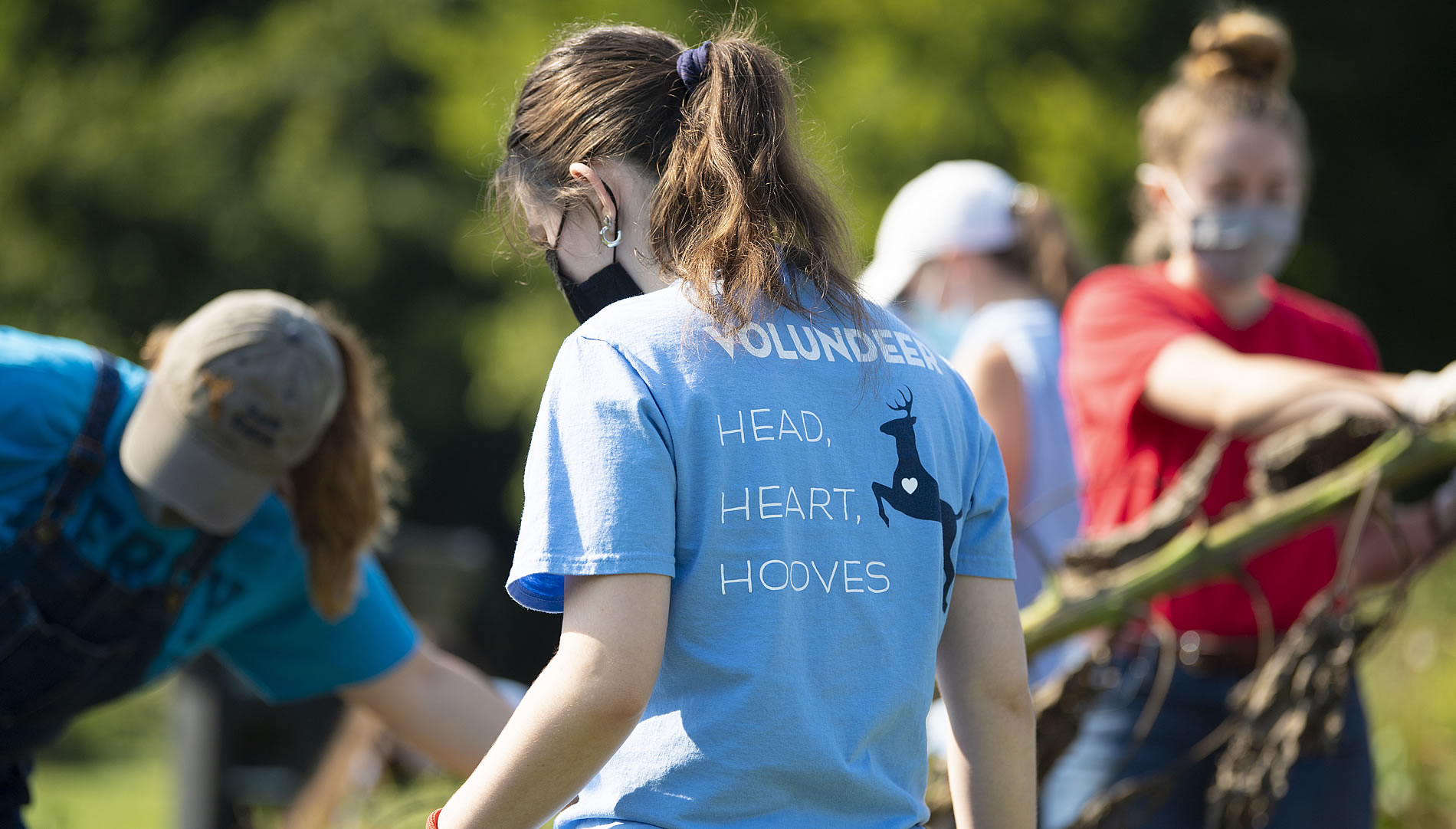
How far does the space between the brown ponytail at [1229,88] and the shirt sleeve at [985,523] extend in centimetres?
148

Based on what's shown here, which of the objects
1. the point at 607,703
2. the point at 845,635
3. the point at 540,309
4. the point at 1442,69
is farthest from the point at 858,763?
the point at 540,309

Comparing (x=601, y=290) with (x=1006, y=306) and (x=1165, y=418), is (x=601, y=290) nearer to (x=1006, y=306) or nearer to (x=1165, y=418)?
(x=1165, y=418)

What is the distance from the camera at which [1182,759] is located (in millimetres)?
2484

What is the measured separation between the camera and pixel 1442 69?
860cm

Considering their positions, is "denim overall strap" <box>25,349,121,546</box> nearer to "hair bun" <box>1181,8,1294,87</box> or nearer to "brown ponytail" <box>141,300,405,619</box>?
"brown ponytail" <box>141,300,405,619</box>

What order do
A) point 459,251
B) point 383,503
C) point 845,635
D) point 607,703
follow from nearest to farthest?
point 607,703, point 845,635, point 383,503, point 459,251

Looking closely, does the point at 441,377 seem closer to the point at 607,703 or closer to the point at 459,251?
the point at 459,251

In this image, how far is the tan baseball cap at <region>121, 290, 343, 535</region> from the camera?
228 centimetres

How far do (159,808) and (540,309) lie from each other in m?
4.67

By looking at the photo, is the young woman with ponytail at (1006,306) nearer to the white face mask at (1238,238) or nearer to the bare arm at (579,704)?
the white face mask at (1238,238)

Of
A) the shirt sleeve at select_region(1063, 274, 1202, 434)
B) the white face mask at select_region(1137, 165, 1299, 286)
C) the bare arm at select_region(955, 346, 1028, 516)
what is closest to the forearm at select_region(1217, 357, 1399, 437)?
the shirt sleeve at select_region(1063, 274, 1202, 434)

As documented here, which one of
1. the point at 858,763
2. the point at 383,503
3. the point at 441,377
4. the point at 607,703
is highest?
the point at 607,703

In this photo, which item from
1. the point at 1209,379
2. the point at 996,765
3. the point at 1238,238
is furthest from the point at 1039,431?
the point at 996,765

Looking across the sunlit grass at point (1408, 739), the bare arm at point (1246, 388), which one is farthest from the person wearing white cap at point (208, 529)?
the bare arm at point (1246, 388)
